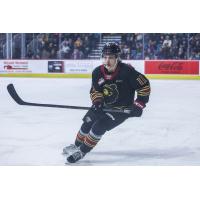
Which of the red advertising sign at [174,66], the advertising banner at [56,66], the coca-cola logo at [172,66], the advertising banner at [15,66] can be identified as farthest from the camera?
the advertising banner at [56,66]

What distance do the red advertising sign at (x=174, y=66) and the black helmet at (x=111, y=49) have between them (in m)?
0.53

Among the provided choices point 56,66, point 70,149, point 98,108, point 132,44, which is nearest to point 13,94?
point 70,149

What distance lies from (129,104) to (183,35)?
2.30 feet

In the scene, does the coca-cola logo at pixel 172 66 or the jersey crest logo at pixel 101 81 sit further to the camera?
the coca-cola logo at pixel 172 66

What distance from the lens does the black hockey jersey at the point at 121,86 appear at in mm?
3287

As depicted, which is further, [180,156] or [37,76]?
[37,76]

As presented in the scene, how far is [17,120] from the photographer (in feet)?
12.0

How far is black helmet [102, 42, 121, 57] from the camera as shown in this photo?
330 cm

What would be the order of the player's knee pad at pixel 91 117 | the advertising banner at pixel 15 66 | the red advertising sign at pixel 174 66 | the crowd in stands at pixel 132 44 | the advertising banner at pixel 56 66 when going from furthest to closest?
the advertising banner at pixel 56 66, the red advertising sign at pixel 174 66, the advertising banner at pixel 15 66, the crowd in stands at pixel 132 44, the player's knee pad at pixel 91 117

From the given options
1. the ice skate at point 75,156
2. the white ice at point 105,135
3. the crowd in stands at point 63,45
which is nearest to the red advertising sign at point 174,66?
the white ice at point 105,135

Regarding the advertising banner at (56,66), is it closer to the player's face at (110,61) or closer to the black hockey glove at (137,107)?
the player's face at (110,61)

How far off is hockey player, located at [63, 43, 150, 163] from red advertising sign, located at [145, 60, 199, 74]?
0.54 m

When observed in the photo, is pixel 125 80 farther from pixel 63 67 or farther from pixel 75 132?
pixel 63 67

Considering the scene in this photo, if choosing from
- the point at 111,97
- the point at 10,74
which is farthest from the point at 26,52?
the point at 111,97
